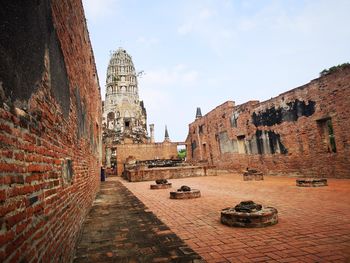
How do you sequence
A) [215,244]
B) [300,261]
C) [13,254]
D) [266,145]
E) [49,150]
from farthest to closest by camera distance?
[266,145] → [215,244] → [300,261] → [49,150] → [13,254]

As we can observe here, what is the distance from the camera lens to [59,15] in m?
3.07

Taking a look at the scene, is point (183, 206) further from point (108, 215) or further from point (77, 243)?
point (77, 243)

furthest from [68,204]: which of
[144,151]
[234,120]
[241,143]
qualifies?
[144,151]

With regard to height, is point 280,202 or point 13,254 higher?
point 13,254

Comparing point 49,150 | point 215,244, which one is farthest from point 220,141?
point 49,150

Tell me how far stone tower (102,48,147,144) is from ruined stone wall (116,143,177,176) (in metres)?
18.2

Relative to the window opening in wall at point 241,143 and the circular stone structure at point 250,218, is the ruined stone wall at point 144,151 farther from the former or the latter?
the circular stone structure at point 250,218

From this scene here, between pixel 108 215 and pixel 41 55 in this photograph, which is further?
pixel 108 215

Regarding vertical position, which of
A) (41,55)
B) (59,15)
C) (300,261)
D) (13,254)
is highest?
(59,15)

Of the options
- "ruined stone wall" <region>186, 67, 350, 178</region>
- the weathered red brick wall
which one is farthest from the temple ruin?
the weathered red brick wall

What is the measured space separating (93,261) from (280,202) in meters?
4.71

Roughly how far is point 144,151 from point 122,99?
30.2 meters

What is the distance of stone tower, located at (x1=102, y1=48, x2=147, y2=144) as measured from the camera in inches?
2032

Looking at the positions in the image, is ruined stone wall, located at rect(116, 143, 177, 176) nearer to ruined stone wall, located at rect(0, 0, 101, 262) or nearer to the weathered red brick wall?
the weathered red brick wall
